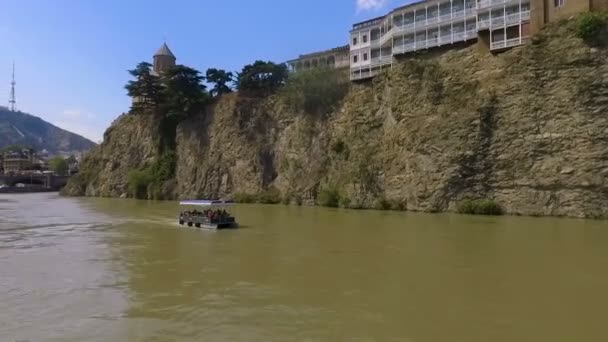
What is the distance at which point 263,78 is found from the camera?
252 ft

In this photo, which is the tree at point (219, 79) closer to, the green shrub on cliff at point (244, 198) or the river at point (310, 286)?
the green shrub on cliff at point (244, 198)

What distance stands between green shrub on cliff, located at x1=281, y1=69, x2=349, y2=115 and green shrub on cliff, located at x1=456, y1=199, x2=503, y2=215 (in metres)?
25.3

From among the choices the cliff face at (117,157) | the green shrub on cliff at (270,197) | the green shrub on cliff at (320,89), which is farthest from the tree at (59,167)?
the green shrub on cliff at (320,89)

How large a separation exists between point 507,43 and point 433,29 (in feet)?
40.6

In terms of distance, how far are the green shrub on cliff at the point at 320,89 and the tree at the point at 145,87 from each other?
98.5 ft

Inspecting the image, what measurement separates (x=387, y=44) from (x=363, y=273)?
51190 mm

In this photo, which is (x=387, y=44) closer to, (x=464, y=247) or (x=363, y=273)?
(x=464, y=247)

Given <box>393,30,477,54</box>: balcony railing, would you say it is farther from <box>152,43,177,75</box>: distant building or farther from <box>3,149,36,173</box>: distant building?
<box>3,149,36,173</box>: distant building

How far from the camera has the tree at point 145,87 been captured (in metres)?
86.2

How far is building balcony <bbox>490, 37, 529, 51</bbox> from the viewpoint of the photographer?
47375mm

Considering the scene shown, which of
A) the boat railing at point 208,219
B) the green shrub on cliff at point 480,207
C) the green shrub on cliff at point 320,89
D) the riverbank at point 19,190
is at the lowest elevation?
the boat railing at point 208,219

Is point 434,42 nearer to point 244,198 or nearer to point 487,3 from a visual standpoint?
point 487,3

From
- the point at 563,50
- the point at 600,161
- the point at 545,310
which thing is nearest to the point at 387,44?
the point at 563,50

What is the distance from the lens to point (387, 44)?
64.9m
